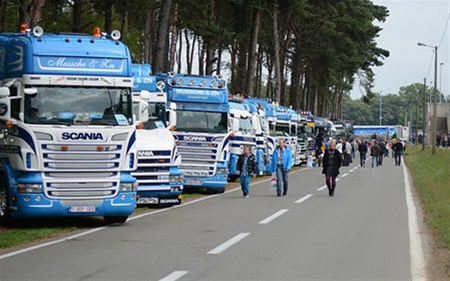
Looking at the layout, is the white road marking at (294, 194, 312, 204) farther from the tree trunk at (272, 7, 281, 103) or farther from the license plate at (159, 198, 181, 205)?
the tree trunk at (272, 7, 281, 103)

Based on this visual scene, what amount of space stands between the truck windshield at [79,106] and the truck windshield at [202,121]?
10.1 m

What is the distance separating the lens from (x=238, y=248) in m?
14.4

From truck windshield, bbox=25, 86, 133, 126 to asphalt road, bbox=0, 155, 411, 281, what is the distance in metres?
2.29

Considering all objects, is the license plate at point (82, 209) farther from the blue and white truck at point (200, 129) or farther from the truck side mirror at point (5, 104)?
the blue and white truck at point (200, 129)

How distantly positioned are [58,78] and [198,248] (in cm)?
500

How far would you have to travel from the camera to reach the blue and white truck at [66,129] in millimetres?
16844

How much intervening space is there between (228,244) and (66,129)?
4231mm

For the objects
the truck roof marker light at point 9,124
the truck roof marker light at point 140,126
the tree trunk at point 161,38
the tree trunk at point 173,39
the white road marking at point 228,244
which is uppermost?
the tree trunk at point 173,39

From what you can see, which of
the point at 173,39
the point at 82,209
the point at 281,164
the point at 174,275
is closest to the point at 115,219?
the point at 82,209

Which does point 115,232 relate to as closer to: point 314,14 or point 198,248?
point 198,248

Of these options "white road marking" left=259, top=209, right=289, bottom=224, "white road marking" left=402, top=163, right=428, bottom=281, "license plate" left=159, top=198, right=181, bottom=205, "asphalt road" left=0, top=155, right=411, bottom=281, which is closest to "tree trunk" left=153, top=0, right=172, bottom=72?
"asphalt road" left=0, top=155, right=411, bottom=281

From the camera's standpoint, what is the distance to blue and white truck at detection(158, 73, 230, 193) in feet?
90.6

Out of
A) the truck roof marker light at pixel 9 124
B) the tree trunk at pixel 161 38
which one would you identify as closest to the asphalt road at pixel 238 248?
the truck roof marker light at pixel 9 124

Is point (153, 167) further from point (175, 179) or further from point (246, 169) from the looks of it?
point (246, 169)
